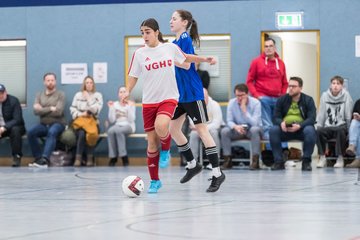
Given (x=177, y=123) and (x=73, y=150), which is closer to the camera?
(x=177, y=123)

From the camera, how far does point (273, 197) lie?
8172 millimetres

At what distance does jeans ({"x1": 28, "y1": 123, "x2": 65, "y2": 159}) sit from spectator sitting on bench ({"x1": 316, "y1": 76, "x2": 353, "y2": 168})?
4.96 meters

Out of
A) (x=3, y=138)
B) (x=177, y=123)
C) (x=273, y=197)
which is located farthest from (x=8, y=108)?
(x=273, y=197)

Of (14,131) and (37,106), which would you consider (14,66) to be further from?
(14,131)

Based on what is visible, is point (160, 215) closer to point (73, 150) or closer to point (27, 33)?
point (73, 150)

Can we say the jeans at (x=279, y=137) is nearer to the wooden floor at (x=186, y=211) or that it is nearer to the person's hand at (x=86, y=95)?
the wooden floor at (x=186, y=211)

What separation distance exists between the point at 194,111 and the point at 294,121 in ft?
18.1

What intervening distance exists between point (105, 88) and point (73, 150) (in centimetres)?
150

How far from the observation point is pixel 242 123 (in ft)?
49.1

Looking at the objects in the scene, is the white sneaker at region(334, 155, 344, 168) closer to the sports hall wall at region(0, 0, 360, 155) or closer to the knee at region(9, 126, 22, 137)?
the sports hall wall at region(0, 0, 360, 155)

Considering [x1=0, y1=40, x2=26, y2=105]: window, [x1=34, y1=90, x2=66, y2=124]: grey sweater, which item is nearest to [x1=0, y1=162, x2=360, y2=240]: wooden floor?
[x1=34, y1=90, x2=66, y2=124]: grey sweater

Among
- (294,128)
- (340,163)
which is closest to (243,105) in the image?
(294,128)

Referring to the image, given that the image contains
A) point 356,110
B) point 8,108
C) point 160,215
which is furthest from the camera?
point 8,108

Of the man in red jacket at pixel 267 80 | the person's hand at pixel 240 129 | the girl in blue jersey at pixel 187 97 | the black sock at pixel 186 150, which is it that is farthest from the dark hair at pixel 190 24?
the man in red jacket at pixel 267 80
